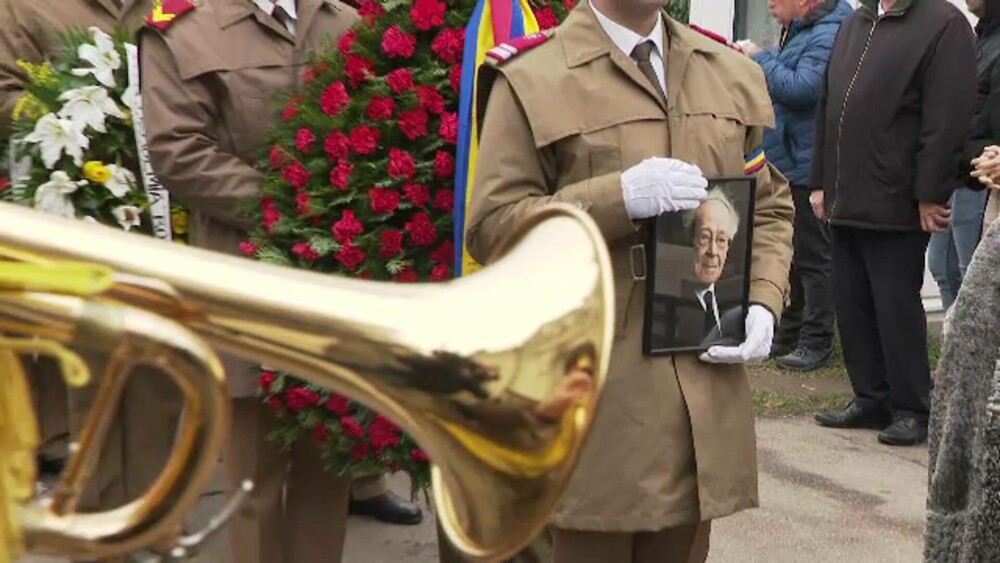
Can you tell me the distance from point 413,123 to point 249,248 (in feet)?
1.55

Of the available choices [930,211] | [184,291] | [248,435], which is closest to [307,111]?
[248,435]

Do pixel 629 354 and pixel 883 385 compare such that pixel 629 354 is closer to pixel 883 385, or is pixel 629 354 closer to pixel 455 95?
pixel 455 95

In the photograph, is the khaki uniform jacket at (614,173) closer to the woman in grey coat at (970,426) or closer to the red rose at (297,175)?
the woman in grey coat at (970,426)

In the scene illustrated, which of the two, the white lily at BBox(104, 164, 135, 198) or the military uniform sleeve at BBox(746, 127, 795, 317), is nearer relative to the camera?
the military uniform sleeve at BBox(746, 127, 795, 317)

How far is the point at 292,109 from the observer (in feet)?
9.20

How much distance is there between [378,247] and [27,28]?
1.59 m

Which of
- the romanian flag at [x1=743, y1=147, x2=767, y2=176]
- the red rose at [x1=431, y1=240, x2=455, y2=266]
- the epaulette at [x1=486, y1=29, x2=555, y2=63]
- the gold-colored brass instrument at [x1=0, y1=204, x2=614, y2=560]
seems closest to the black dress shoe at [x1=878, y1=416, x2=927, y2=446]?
the romanian flag at [x1=743, y1=147, x2=767, y2=176]

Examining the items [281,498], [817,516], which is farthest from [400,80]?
[817,516]

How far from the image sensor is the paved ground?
3965mm

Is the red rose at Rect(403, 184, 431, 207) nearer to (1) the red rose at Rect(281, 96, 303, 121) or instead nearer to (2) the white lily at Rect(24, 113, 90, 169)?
(1) the red rose at Rect(281, 96, 303, 121)

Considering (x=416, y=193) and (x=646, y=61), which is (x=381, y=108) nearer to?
(x=416, y=193)

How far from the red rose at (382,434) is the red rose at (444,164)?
0.55 meters

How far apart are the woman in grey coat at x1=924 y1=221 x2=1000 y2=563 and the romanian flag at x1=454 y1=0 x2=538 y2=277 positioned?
1.00 meters

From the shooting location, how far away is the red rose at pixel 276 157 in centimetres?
279
